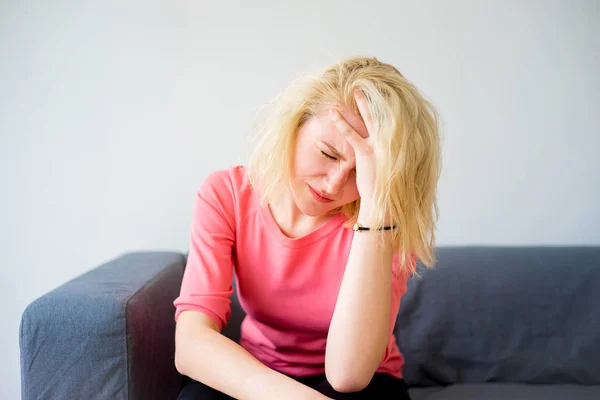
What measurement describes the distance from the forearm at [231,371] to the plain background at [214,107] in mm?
700

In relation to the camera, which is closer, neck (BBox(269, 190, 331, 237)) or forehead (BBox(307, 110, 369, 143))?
forehead (BBox(307, 110, 369, 143))

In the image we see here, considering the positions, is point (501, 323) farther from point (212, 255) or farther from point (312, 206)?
point (212, 255)

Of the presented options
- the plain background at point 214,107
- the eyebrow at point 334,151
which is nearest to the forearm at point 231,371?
the eyebrow at point 334,151

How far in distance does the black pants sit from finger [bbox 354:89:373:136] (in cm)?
48

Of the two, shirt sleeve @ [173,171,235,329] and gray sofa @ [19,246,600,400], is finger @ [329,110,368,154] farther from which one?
gray sofa @ [19,246,600,400]

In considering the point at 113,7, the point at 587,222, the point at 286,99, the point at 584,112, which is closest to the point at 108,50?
the point at 113,7

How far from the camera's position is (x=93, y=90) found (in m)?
1.49

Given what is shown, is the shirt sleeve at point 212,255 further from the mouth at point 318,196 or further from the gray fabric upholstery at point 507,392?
the gray fabric upholstery at point 507,392

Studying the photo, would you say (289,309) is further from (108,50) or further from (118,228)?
(108,50)

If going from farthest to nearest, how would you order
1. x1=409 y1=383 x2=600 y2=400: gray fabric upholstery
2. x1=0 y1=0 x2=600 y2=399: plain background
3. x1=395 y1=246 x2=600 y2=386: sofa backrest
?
→ x1=0 y1=0 x2=600 y2=399: plain background → x1=395 y1=246 x2=600 y2=386: sofa backrest → x1=409 y1=383 x2=600 y2=400: gray fabric upholstery

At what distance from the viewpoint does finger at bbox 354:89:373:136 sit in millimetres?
901

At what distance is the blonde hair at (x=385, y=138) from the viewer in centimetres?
90

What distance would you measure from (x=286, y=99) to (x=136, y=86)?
2.26ft

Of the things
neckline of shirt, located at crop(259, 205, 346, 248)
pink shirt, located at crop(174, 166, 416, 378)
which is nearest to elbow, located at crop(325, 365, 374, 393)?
pink shirt, located at crop(174, 166, 416, 378)
